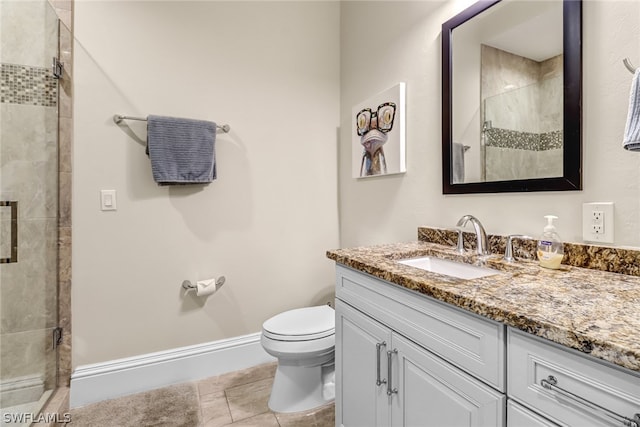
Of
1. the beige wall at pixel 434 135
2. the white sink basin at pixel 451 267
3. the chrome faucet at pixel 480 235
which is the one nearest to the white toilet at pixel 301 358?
the white sink basin at pixel 451 267

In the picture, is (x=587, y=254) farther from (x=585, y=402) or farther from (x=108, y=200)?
(x=108, y=200)

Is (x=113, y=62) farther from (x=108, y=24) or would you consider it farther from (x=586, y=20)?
(x=586, y=20)

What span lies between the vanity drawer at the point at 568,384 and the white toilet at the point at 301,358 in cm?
101

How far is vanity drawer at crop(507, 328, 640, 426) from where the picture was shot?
508mm

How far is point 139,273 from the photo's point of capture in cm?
181

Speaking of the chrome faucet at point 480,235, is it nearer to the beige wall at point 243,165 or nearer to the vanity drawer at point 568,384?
the beige wall at point 243,165

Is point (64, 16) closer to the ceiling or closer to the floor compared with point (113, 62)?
closer to the ceiling

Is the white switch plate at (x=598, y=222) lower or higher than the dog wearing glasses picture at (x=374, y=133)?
lower

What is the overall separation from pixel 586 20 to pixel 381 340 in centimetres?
123

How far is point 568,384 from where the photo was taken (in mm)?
573

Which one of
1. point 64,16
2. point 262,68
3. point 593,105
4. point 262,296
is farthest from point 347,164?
point 64,16

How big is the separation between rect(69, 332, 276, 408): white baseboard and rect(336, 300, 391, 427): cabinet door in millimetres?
913

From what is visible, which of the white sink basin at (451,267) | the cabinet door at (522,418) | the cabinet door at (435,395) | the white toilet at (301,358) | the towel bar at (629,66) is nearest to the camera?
the cabinet door at (522,418)

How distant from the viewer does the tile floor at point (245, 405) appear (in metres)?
1.53
